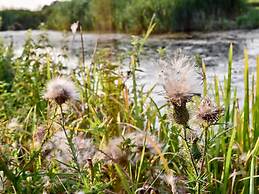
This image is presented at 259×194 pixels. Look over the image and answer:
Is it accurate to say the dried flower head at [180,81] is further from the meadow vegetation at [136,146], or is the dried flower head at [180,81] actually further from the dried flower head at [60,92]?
the dried flower head at [60,92]

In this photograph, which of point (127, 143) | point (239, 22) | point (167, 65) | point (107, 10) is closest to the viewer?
point (167, 65)

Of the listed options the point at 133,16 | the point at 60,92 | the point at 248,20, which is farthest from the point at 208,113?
the point at 248,20

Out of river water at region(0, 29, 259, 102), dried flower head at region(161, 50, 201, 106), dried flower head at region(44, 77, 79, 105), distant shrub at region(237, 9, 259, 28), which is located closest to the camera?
dried flower head at region(161, 50, 201, 106)

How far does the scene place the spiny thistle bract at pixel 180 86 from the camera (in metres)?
0.75

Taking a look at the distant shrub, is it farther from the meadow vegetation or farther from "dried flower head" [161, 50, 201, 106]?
"dried flower head" [161, 50, 201, 106]

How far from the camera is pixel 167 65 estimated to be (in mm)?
855

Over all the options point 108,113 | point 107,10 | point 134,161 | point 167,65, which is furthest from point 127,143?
point 107,10

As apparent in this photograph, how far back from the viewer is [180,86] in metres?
0.75

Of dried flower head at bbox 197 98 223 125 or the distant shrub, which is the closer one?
A: dried flower head at bbox 197 98 223 125

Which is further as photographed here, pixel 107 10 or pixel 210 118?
pixel 107 10

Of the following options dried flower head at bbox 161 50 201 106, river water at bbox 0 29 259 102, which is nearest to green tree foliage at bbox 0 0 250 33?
river water at bbox 0 29 259 102

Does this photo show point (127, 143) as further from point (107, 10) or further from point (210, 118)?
point (107, 10)

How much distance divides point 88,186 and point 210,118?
11.9 inches

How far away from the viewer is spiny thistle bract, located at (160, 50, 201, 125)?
0.75 meters
